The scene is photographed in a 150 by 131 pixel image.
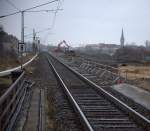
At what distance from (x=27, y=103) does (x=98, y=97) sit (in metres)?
4.26

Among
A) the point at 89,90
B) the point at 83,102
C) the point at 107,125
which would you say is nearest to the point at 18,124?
the point at 107,125

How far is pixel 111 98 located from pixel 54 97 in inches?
120

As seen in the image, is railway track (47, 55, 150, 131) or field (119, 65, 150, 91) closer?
railway track (47, 55, 150, 131)

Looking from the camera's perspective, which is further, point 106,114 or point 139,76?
point 139,76

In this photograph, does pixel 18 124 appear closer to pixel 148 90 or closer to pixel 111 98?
pixel 111 98

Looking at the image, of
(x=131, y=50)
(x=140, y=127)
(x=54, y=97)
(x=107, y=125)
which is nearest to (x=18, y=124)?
(x=107, y=125)

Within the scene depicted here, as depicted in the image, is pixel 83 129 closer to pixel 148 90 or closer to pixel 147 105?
pixel 147 105

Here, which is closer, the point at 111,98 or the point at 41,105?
the point at 41,105

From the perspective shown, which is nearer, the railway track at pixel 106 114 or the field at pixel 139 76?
the railway track at pixel 106 114

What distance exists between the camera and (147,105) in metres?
15.4

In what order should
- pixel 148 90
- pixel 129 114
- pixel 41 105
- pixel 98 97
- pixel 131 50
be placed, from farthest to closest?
pixel 131 50, pixel 148 90, pixel 98 97, pixel 41 105, pixel 129 114

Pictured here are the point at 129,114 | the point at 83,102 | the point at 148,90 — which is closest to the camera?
the point at 129,114

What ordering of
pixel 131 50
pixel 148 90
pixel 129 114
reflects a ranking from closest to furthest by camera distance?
pixel 129 114 → pixel 148 90 → pixel 131 50

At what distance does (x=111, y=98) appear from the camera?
1705cm
